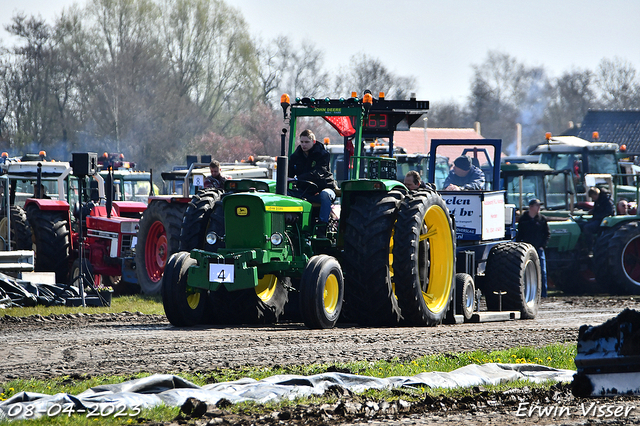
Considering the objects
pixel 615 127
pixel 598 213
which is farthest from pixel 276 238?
pixel 615 127

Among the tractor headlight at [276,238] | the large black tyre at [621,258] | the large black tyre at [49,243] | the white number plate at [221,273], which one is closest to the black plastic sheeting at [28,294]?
the large black tyre at [49,243]

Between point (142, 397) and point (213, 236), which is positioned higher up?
point (213, 236)

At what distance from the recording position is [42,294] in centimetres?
1306

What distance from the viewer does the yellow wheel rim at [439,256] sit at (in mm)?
10719

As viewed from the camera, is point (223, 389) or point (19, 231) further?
point (19, 231)

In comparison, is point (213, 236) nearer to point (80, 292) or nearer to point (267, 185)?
point (267, 185)

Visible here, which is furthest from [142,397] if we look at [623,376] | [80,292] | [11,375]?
[80,292]

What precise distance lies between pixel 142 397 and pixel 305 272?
403cm

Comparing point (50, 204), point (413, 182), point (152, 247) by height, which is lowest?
point (152, 247)

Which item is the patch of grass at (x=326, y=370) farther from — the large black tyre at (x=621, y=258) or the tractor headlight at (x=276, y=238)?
the large black tyre at (x=621, y=258)

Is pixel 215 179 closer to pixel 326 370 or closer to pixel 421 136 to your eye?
pixel 326 370

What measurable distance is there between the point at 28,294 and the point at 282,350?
656cm

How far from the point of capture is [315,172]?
33.4 ft

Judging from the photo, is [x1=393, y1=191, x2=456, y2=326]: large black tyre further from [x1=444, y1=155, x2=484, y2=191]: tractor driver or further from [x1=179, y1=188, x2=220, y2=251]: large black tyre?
[x1=179, y1=188, x2=220, y2=251]: large black tyre
